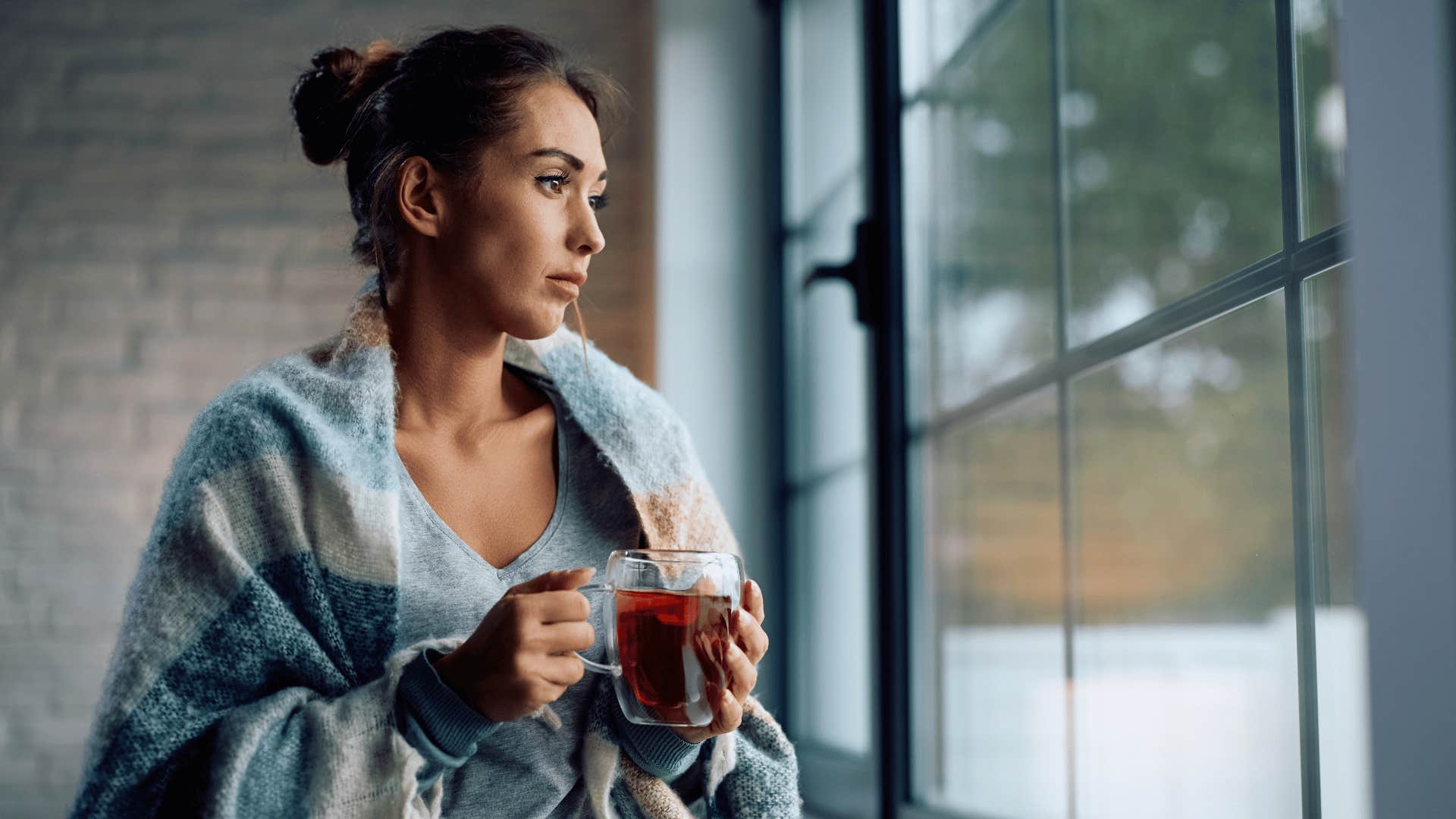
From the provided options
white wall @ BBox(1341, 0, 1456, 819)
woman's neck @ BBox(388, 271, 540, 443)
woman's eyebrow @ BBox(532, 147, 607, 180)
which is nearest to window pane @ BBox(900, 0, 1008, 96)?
woman's eyebrow @ BBox(532, 147, 607, 180)

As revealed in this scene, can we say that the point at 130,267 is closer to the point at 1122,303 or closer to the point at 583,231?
the point at 583,231

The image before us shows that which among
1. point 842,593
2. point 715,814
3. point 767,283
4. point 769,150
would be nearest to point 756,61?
point 769,150

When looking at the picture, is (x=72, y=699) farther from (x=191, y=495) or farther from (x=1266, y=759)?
(x=1266, y=759)

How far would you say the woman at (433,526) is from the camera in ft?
2.88

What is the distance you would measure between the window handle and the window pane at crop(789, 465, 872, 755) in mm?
509

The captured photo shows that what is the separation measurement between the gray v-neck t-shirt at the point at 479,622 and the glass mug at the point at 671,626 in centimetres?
16

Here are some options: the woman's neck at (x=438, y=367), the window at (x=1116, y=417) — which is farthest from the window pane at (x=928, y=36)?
the woman's neck at (x=438, y=367)

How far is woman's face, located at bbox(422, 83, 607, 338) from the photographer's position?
105cm

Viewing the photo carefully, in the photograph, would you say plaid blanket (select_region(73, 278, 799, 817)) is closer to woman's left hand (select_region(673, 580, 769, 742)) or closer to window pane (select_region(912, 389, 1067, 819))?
woman's left hand (select_region(673, 580, 769, 742))

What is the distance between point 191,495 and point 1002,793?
95 cm

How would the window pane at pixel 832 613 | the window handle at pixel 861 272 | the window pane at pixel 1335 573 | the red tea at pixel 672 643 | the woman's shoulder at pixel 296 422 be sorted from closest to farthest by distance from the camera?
1. the window pane at pixel 1335 573
2. the red tea at pixel 672 643
3. the woman's shoulder at pixel 296 422
4. the window handle at pixel 861 272
5. the window pane at pixel 832 613

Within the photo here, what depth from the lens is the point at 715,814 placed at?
1073 mm

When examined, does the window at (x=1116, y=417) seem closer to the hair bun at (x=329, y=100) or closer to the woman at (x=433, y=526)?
the woman at (x=433, y=526)

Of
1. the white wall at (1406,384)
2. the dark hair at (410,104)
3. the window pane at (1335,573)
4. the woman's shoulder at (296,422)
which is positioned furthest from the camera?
the dark hair at (410,104)
